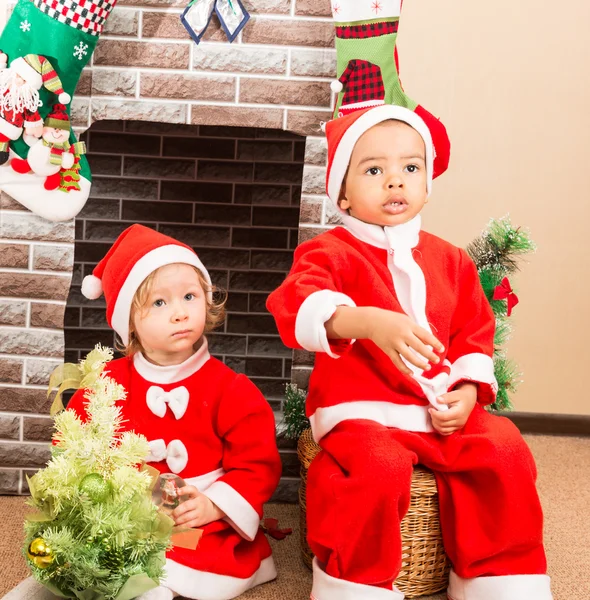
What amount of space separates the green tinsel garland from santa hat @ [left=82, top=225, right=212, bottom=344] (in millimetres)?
474

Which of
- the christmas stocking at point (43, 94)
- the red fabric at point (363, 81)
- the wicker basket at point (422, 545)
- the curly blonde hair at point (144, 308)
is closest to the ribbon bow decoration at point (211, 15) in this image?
the christmas stocking at point (43, 94)

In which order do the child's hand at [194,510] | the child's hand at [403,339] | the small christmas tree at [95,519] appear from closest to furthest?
the small christmas tree at [95,519]
the child's hand at [403,339]
the child's hand at [194,510]

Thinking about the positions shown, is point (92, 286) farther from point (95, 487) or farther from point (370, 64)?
point (370, 64)

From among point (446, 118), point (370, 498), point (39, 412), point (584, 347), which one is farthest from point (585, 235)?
point (39, 412)

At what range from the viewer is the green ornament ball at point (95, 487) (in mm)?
1160

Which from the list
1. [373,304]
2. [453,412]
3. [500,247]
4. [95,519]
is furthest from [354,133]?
[95,519]

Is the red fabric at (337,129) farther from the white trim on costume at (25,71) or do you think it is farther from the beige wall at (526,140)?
the beige wall at (526,140)

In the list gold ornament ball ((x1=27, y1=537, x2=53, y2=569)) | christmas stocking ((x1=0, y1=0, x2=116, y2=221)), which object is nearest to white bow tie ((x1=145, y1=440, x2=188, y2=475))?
gold ornament ball ((x1=27, y1=537, x2=53, y2=569))

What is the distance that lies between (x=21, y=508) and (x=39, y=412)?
0.24m

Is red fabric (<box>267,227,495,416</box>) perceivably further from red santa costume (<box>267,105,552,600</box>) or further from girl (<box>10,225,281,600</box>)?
girl (<box>10,225,281,600</box>)

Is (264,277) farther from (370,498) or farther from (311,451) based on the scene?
(370,498)

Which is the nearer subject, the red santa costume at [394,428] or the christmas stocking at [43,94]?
the red santa costume at [394,428]

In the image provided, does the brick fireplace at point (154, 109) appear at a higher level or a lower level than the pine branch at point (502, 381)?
higher

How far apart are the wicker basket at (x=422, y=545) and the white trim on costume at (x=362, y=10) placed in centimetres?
105
